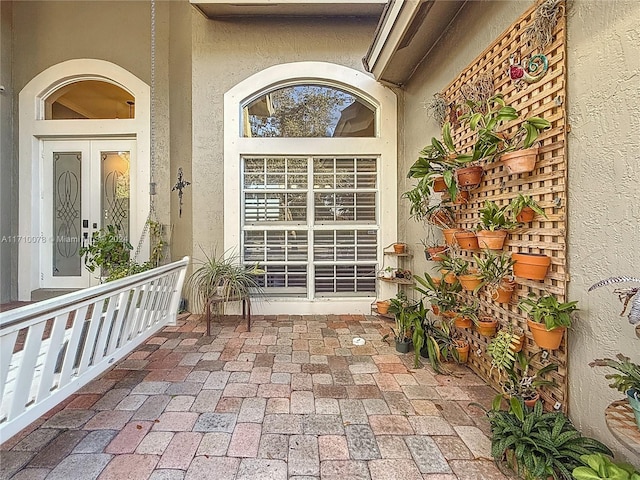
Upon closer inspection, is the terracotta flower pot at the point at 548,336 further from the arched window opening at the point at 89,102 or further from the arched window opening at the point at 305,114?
the arched window opening at the point at 89,102

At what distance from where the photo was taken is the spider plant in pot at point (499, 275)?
201 cm

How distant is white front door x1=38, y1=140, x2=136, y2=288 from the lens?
438cm

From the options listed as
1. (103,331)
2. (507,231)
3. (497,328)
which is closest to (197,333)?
(103,331)

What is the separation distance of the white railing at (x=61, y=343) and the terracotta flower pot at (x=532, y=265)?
7.93 feet

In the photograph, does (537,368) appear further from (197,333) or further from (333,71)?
(333,71)

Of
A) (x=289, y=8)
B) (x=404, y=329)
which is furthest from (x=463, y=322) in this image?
(x=289, y=8)

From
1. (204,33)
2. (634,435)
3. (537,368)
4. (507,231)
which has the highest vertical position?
(204,33)

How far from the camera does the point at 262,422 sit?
1.83 meters

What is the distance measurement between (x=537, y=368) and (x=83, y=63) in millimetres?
5907

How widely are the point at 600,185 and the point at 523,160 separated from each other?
41cm

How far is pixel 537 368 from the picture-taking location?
1.85 meters

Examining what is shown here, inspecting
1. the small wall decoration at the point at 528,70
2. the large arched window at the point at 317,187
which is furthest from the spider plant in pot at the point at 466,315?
the large arched window at the point at 317,187

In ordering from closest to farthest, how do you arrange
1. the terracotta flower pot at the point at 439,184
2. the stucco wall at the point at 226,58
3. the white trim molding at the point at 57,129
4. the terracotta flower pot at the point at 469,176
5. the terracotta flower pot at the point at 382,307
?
the terracotta flower pot at the point at 469,176
the terracotta flower pot at the point at 439,184
the terracotta flower pot at the point at 382,307
the stucco wall at the point at 226,58
the white trim molding at the point at 57,129

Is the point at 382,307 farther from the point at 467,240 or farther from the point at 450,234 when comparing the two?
the point at 467,240
